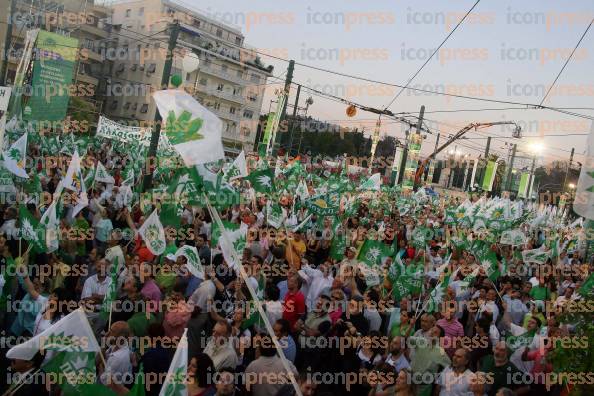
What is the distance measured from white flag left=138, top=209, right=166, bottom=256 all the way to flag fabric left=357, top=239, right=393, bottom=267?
12.9 ft

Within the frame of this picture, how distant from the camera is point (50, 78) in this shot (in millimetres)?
23969

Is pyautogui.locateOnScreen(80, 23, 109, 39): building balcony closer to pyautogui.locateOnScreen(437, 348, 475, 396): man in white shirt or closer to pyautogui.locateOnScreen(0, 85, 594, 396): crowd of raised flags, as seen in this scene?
pyautogui.locateOnScreen(0, 85, 594, 396): crowd of raised flags

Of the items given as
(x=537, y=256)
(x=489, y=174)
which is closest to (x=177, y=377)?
(x=537, y=256)

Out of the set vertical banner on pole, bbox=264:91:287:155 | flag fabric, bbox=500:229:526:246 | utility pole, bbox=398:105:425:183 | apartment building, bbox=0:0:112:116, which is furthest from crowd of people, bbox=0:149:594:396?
apartment building, bbox=0:0:112:116

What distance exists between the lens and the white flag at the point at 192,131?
19.0 ft

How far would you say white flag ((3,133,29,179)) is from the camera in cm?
1049

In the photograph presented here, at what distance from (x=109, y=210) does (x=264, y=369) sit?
7857 millimetres

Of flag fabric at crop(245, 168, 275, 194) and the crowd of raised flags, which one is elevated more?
flag fabric at crop(245, 168, 275, 194)

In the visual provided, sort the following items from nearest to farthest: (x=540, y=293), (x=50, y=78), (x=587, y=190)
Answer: (x=587, y=190), (x=540, y=293), (x=50, y=78)

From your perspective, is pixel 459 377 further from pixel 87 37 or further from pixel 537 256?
pixel 87 37

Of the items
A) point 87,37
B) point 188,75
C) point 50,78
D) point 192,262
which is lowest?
point 192,262

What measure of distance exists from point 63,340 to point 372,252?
7.13 meters

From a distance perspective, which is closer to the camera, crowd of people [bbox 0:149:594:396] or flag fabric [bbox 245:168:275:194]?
crowd of people [bbox 0:149:594:396]

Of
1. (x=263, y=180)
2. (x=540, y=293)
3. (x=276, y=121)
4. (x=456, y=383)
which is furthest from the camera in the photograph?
(x=276, y=121)
